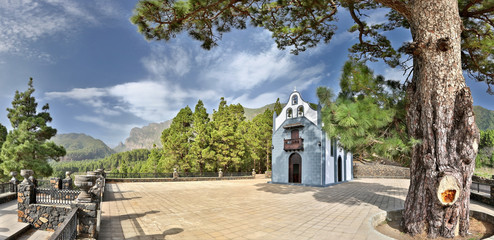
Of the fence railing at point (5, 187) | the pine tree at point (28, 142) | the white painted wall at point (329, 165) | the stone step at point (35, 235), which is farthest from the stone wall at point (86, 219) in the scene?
the pine tree at point (28, 142)

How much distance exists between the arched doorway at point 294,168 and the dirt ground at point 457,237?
10.3m

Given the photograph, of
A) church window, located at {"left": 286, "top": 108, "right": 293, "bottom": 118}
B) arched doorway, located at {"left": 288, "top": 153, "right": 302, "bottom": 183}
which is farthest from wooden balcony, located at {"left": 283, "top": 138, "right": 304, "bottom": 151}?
church window, located at {"left": 286, "top": 108, "right": 293, "bottom": 118}

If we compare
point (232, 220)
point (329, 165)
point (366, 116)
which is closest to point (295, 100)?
point (329, 165)

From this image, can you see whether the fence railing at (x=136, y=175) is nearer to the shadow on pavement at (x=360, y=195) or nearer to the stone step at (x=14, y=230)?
the shadow on pavement at (x=360, y=195)

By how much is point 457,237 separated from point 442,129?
2289 millimetres

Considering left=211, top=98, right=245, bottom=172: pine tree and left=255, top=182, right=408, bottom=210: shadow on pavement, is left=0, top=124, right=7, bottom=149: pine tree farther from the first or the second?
left=255, top=182, right=408, bottom=210: shadow on pavement

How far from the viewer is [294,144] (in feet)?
53.6

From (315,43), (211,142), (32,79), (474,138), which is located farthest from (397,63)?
(32,79)

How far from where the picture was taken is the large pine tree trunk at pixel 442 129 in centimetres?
459

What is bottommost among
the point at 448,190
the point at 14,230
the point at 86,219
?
the point at 14,230

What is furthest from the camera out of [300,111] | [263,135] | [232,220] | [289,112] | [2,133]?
[263,135]

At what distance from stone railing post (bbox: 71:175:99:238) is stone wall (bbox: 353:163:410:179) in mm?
25144

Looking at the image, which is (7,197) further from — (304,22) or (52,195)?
(304,22)

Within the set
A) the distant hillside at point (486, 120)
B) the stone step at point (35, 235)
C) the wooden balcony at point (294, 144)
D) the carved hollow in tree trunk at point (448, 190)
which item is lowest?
the stone step at point (35, 235)
